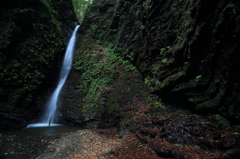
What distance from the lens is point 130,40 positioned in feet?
45.8

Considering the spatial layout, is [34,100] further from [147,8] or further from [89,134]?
[147,8]

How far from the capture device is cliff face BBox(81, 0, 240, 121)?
5141 millimetres

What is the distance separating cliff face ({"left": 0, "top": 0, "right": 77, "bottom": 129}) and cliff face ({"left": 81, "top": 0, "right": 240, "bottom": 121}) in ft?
25.4

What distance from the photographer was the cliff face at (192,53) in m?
5.14

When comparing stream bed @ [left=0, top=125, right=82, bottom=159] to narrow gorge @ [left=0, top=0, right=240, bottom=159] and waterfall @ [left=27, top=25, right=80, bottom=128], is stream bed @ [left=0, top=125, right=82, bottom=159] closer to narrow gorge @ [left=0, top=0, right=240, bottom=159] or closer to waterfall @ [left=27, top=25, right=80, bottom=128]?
narrow gorge @ [left=0, top=0, right=240, bottom=159]

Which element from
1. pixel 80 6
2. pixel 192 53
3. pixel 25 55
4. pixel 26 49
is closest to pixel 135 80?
pixel 192 53

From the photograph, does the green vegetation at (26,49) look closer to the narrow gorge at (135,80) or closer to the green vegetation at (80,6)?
the narrow gorge at (135,80)

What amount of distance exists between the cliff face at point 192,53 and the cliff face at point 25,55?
7.75 metres

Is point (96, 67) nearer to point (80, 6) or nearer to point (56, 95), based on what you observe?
point (56, 95)

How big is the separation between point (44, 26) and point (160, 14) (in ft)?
38.9

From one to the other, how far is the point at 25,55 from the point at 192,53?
1245 cm

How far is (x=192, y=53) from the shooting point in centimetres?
695

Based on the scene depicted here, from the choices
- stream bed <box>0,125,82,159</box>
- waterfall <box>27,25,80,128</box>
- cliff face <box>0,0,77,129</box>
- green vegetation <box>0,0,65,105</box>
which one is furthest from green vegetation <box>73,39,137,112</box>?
stream bed <box>0,125,82,159</box>

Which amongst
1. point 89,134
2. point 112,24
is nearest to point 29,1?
point 112,24
